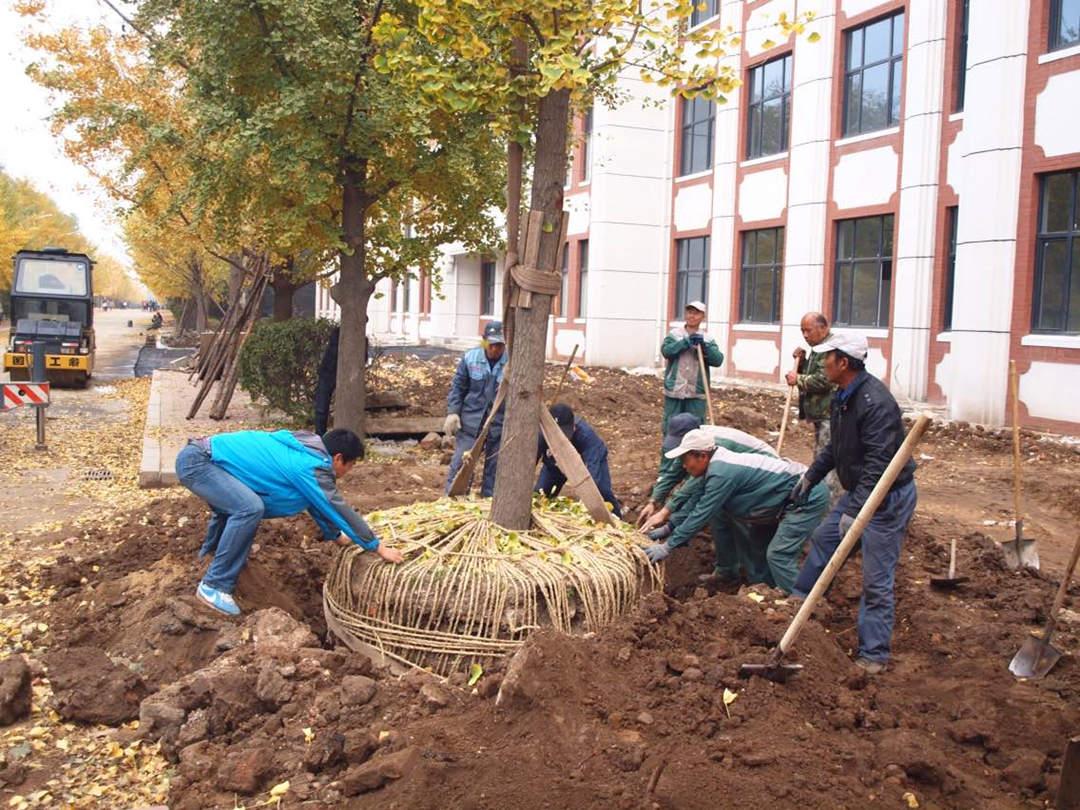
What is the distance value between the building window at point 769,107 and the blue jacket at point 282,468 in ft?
49.3

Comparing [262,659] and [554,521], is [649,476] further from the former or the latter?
[262,659]

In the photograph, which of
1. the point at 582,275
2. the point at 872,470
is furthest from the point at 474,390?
the point at 582,275

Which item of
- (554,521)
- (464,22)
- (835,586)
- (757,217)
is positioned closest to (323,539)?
(554,521)

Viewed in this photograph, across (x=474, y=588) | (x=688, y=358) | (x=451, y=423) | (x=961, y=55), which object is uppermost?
(x=961, y=55)

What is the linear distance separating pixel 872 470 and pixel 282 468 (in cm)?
292

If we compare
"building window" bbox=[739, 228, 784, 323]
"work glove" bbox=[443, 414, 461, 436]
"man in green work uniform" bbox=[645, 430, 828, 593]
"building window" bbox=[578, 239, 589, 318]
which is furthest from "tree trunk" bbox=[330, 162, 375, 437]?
"building window" bbox=[578, 239, 589, 318]

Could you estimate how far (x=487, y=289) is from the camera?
33562 millimetres

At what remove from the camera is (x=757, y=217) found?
1873cm

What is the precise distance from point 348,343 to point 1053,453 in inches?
309

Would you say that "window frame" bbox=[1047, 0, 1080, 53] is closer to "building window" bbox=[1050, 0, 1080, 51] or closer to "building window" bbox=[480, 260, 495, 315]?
"building window" bbox=[1050, 0, 1080, 51]

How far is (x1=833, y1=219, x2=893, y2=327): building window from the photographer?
51.6 feet

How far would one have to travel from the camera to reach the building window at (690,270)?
68.8 ft

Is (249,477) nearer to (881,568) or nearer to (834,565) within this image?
(834,565)

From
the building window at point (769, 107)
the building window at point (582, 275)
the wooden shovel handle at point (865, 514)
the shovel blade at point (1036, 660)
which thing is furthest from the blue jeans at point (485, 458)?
the building window at point (582, 275)
